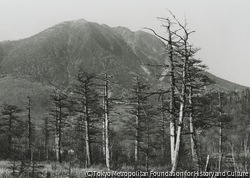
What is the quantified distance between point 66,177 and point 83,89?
491 inches

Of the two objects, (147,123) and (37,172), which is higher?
(147,123)

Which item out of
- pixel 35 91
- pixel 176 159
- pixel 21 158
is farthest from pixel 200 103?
pixel 35 91

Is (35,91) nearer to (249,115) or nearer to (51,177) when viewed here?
(249,115)

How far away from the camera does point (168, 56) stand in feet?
43.3

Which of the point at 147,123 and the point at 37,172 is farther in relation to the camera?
the point at 147,123

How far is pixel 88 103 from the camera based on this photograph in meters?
24.2

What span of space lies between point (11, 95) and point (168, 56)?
14281cm

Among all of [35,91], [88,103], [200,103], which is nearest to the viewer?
[200,103]

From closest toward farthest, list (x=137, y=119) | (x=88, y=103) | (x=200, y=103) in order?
1. (x=200, y=103)
2. (x=88, y=103)
3. (x=137, y=119)

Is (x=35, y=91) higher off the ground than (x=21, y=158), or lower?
higher

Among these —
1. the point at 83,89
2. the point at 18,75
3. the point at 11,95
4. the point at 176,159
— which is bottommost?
the point at 176,159

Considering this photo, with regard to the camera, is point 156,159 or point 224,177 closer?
point 224,177

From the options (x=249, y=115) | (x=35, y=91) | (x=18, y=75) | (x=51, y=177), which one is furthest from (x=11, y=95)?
(x=51, y=177)

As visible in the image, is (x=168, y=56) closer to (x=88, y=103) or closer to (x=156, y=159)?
(x=88, y=103)
